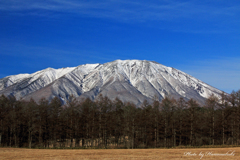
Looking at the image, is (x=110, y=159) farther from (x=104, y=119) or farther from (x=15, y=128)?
(x=15, y=128)

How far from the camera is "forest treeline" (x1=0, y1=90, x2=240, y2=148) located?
211 ft

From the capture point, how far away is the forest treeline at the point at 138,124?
6419 centimetres

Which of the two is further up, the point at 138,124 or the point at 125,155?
the point at 138,124

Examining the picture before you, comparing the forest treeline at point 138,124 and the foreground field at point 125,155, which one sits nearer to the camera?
the foreground field at point 125,155

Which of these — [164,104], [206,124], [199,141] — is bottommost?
[199,141]

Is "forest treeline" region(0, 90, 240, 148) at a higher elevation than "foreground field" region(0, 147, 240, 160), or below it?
higher

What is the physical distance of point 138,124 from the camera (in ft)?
210

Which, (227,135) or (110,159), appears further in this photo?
(227,135)

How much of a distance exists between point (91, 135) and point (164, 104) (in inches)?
756

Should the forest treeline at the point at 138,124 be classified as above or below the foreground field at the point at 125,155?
above

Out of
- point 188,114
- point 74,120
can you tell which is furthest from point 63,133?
point 188,114

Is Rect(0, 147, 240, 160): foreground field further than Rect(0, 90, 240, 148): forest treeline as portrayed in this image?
No

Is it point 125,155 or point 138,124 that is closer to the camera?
point 125,155

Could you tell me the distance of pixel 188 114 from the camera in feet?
216
